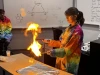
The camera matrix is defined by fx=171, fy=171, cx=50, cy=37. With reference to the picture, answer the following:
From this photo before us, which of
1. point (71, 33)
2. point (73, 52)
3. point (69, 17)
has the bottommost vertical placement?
point (73, 52)

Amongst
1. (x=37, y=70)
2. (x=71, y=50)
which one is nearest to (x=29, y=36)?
(x=37, y=70)

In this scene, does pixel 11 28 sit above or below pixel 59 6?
below

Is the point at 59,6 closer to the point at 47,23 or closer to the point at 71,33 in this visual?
the point at 47,23

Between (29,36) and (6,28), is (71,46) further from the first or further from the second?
(29,36)

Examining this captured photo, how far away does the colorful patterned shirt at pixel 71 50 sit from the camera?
235cm

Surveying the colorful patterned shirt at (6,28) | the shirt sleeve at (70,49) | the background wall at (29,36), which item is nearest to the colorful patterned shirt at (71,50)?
the shirt sleeve at (70,49)

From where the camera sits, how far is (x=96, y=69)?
1.98 meters

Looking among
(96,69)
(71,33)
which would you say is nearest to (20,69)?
(71,33)

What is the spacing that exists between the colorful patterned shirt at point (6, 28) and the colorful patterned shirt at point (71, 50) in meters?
2.26

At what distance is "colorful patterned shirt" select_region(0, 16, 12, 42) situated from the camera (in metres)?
4.40

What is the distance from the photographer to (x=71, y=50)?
2354 mm

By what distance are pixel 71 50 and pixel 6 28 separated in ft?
8.42

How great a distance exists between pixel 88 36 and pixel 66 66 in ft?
7.39

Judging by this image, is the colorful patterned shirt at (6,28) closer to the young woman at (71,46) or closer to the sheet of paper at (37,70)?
the sheet of paper at (37,70)
